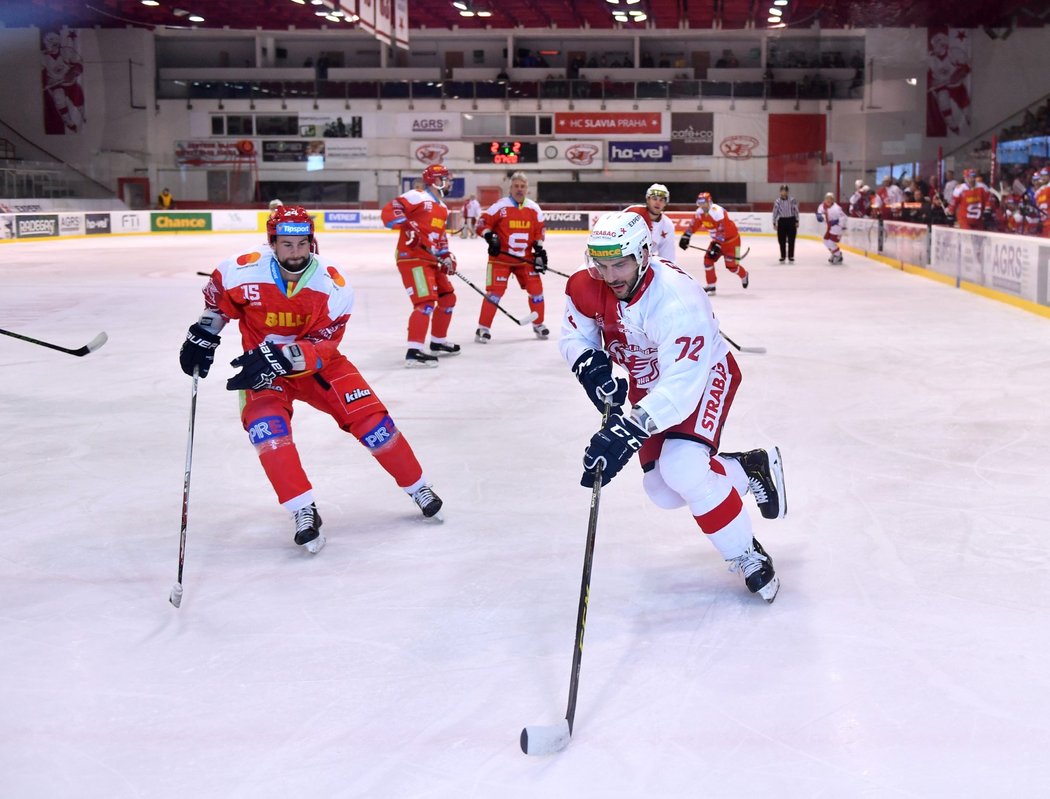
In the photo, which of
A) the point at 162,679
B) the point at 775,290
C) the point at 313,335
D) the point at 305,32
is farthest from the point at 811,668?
the point at 305,32

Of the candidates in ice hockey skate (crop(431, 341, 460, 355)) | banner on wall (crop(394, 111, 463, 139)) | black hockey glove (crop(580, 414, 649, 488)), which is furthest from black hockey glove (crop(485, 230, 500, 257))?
banner on wall (crop(394, 111, 463, 139))

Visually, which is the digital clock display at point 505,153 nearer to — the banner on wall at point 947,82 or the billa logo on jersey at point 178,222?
the billa logo on jersey at point 178,222

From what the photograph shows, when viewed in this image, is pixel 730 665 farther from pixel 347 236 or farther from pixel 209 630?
pixel 347 236

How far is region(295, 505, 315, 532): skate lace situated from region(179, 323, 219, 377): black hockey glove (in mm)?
603

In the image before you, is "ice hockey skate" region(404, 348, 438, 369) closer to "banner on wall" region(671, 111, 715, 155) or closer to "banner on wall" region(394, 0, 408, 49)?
"banner on wall" region(394, 0, 408, 49)

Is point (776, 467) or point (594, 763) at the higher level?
point (776, 467)

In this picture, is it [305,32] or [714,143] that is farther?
[305,32]

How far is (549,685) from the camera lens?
290 cm

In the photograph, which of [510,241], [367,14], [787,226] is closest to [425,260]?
[510,241]

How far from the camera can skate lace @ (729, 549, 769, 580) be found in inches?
137

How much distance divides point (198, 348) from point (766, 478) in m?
2.06

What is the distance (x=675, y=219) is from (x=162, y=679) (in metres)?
27.0

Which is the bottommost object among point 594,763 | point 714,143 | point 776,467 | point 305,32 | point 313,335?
point 594,763

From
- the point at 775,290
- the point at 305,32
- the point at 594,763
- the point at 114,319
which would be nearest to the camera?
the point at 594,763
